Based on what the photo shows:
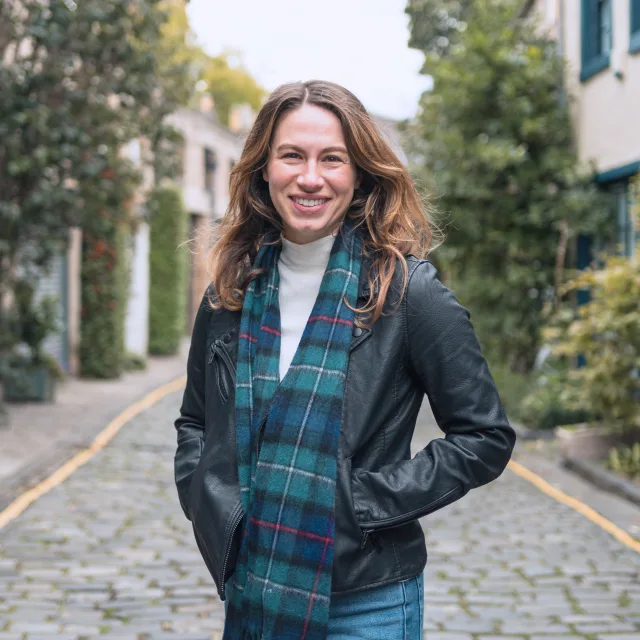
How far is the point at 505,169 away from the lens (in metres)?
13.1

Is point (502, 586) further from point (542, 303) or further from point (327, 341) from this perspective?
point (542, 303)

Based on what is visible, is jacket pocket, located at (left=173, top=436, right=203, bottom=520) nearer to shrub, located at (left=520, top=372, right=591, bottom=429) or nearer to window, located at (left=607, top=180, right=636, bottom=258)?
shrub, located at (left=520, top=372, right=591, bottom=429)

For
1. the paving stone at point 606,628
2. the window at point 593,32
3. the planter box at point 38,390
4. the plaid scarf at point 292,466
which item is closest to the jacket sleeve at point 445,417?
the plaid scarf at point 292,466

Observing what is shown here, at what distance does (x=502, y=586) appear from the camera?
18.9ft

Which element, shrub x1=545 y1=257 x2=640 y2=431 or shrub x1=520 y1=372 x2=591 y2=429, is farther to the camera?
shrub x1=520 y1=372 x2=591 y2=429

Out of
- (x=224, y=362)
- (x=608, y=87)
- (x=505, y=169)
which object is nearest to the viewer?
(x=224, y=362)

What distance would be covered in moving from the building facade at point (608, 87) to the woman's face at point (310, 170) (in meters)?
8.90

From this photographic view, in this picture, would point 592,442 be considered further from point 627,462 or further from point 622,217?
point 622,217

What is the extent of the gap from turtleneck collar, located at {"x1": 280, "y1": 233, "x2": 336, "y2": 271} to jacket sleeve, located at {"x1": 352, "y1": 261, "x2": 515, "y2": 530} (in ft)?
0.80

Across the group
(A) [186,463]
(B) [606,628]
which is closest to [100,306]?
(B) [606,628]

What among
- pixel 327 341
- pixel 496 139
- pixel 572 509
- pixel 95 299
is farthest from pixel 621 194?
pixel 327 341

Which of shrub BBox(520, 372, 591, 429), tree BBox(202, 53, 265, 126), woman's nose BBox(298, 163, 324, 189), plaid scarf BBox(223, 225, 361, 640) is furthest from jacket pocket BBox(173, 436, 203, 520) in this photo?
tree BBox(202, 53, 265, 126)

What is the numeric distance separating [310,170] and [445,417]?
63 cm

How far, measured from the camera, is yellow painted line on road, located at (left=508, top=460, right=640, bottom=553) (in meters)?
6.92
